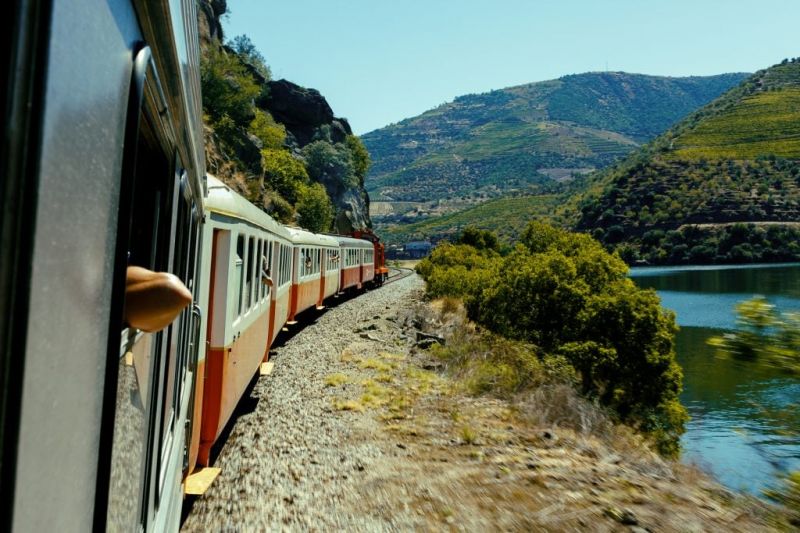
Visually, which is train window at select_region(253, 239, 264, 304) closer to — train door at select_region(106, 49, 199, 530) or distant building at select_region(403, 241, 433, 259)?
train door at select_region(106, 49, 199, 530)

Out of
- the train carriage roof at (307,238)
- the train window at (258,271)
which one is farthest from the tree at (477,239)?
the train window at (258,271)

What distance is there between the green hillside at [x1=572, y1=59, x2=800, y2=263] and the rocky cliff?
45.4m

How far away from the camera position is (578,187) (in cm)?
15612

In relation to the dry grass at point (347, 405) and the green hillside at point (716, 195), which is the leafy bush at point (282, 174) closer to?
the dry grass at point (347, 405)

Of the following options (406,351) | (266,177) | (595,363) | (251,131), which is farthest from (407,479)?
(251,131)

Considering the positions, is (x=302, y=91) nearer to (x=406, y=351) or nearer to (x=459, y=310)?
(x=459, y=310)

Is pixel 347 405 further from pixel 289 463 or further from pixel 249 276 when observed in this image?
pixel 249 276

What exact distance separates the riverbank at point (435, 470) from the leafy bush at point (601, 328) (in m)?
4.33

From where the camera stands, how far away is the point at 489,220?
13562cm

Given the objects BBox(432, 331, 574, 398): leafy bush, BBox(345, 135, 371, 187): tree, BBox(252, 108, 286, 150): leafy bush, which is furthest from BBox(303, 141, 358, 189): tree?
BBox(432, 331, 574, 398): leafy bush

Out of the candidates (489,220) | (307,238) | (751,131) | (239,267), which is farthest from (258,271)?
(751,131)

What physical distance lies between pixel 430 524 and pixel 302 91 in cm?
7816

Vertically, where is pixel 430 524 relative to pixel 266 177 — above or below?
below

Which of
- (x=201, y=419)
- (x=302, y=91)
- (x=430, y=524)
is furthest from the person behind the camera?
(x=302, y=91)
